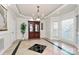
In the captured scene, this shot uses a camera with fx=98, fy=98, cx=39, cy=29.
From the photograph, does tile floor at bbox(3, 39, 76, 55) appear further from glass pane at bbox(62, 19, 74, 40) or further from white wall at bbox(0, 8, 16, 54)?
white wall at bbox(0, 8, 16, 54)

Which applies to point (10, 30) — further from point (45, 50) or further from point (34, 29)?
point (45, 50)

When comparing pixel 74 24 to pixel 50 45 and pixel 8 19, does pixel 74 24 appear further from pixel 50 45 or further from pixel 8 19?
pixel 8 19

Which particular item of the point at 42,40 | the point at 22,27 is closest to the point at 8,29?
the point at 22,27

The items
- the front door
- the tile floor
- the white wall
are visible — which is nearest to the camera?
the tile floor

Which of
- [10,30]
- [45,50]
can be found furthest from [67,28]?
[10,30]

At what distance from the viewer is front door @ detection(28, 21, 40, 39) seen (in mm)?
2346

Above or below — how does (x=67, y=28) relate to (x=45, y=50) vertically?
above

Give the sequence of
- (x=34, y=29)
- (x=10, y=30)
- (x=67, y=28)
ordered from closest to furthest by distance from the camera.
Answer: (x=67, y=28) → (x=34, y=29) → (x=10, y=30)

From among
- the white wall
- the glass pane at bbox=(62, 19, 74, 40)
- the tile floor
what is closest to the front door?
the tile floor

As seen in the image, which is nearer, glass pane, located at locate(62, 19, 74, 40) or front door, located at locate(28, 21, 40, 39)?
glass pane, located at locate(62, 19, 74, 40)

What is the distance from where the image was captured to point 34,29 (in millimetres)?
2357

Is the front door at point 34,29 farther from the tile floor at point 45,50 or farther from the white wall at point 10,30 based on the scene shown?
the white wall at point 10,30

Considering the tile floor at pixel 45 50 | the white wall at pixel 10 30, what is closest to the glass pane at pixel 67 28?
the tile floor at pixel 45 50

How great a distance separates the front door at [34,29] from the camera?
2346mm
